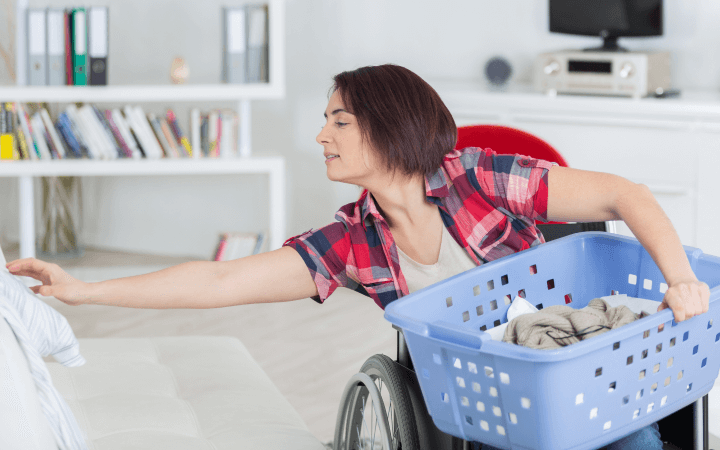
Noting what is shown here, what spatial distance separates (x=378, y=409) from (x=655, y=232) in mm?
488

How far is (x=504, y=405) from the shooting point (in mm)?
1010

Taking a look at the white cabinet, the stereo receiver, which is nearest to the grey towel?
the white cabinet

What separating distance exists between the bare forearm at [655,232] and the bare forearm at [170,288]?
0.64 m

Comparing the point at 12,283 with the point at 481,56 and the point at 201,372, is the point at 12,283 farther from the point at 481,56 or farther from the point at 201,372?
the point at 481,56

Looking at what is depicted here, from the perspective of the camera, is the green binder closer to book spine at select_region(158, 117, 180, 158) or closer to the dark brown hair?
book spine at select_region(158, 117, 180, 158)

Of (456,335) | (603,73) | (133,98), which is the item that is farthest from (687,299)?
(133,98)

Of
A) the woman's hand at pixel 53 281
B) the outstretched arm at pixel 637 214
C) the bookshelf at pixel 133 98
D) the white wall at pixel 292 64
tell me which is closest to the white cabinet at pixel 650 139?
the white wall at pixel 292 64

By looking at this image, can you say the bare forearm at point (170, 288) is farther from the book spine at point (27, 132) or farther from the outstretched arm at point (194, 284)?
the book spine at point (27, 132)

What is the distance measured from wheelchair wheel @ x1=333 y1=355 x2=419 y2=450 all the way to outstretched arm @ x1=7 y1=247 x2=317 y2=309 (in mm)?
183

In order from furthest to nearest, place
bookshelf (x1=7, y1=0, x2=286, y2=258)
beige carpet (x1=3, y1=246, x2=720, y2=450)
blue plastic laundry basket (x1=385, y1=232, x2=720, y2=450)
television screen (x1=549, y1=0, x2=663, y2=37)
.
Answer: bookshelf (x1=7, y1=0, x2=286, y2=258), television screen (x1=549, y1=0, x2=663, y2=37), beige carpet (x1=3, y1=246, x2=720, y2=450), blue plastic laundry basket (x1=385, y1=232, x2=720, y2=450)

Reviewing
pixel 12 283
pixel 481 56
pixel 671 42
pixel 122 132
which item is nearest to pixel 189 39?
pixel 122 132

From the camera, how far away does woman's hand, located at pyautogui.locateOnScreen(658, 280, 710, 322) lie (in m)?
1.05

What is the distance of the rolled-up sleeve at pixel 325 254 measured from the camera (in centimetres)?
138

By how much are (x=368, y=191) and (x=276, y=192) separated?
2079 millimetres
